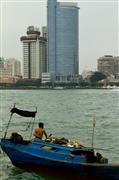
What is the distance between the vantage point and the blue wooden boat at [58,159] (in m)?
17.1

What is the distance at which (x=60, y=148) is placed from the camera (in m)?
18.4

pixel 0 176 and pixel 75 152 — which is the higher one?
pixel 75 152

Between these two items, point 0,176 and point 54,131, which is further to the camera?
point 54,131

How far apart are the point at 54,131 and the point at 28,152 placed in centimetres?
1520

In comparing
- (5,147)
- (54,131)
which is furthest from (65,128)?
(5,147)

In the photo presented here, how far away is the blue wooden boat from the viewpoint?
17062mm

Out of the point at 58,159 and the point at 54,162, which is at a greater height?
the point at 58,159

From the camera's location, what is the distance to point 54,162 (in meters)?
18.1

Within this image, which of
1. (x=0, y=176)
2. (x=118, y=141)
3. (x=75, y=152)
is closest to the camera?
(x=75, y=152)

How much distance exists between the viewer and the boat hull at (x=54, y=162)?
16984mm

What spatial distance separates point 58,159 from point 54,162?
196 millimetres

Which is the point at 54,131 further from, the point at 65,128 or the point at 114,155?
the point at 114,155

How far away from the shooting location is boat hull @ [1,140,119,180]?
17.0m

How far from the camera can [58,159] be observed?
18.1m
